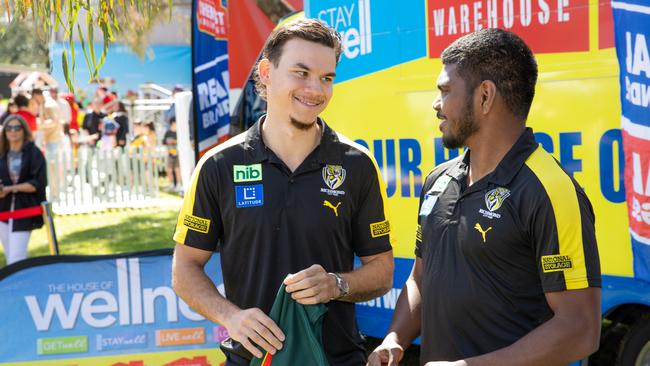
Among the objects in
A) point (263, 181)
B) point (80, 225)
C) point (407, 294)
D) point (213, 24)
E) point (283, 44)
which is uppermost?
point (213, 24)

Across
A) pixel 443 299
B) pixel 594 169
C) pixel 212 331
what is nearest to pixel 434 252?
pixel 443 299

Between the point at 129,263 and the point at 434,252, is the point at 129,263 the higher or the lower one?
the lower one

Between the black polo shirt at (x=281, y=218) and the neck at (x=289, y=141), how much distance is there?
33 millimetres

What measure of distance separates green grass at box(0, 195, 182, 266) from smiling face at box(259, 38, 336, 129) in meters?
8.47

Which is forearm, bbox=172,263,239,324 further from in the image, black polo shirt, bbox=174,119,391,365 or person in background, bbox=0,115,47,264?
person in background, bbox=0,115,47,264

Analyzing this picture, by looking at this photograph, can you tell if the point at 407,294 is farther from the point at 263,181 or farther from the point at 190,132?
the point at 190,132

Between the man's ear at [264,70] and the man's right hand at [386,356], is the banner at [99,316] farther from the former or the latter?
the man's right hand at [386,356]

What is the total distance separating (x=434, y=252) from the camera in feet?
7.54

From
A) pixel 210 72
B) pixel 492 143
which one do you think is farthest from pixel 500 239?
pixel 210 72

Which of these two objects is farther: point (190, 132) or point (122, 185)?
point (122, 185)

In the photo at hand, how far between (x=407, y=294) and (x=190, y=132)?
28.8 ft

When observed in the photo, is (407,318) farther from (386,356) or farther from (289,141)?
(289,141)

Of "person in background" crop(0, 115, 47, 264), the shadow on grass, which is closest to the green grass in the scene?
the shadow on grass

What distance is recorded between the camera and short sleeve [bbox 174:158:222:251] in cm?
264
